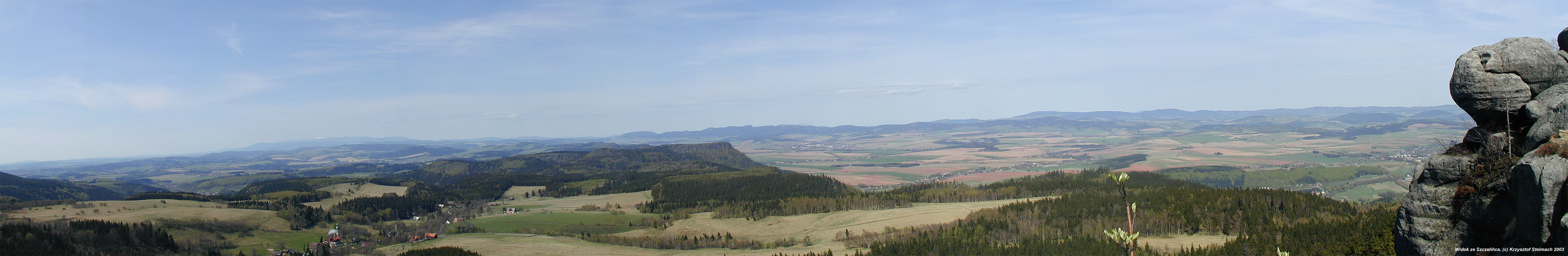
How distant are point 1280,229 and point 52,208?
17498 cm

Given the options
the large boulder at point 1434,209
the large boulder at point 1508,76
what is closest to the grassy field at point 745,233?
the large boulder at point 1434,209

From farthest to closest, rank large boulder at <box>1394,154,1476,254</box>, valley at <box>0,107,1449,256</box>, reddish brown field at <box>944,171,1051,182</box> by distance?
reddish brown field at <box>944,171,1051,182</box> < valley at <box>0,107,1449,256</box> < large boulder at <box>1394,154,1476,254</box>

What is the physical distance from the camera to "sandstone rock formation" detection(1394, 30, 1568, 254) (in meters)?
18.0

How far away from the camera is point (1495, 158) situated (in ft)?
66.0

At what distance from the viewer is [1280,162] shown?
193750 mm

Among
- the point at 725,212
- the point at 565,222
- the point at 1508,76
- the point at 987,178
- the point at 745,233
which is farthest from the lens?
the point at 987,178

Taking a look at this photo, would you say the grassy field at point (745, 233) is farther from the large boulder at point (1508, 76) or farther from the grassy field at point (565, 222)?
the large boulder at point (1508, 76)

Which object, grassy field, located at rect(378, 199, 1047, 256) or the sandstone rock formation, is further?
grassy field, located at rect(378, 199, 1047, 256)

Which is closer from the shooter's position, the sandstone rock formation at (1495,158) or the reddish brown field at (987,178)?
the sandstone rock formation at (1495,158)

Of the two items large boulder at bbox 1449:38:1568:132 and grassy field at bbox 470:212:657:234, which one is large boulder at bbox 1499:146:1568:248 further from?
grassy field at bbox 470:212:657:234

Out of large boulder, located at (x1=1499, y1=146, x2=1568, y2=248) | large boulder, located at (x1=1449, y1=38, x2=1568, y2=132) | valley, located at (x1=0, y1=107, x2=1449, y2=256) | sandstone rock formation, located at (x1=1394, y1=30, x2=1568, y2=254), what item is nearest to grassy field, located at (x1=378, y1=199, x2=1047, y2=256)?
valley, located at (x1=0, y1=107, x2=1449, y2=256)

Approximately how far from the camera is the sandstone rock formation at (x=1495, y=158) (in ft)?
59.0

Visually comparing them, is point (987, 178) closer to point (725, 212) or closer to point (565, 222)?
point (725, 212)

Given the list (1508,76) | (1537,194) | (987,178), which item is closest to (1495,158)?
(1508,76)
